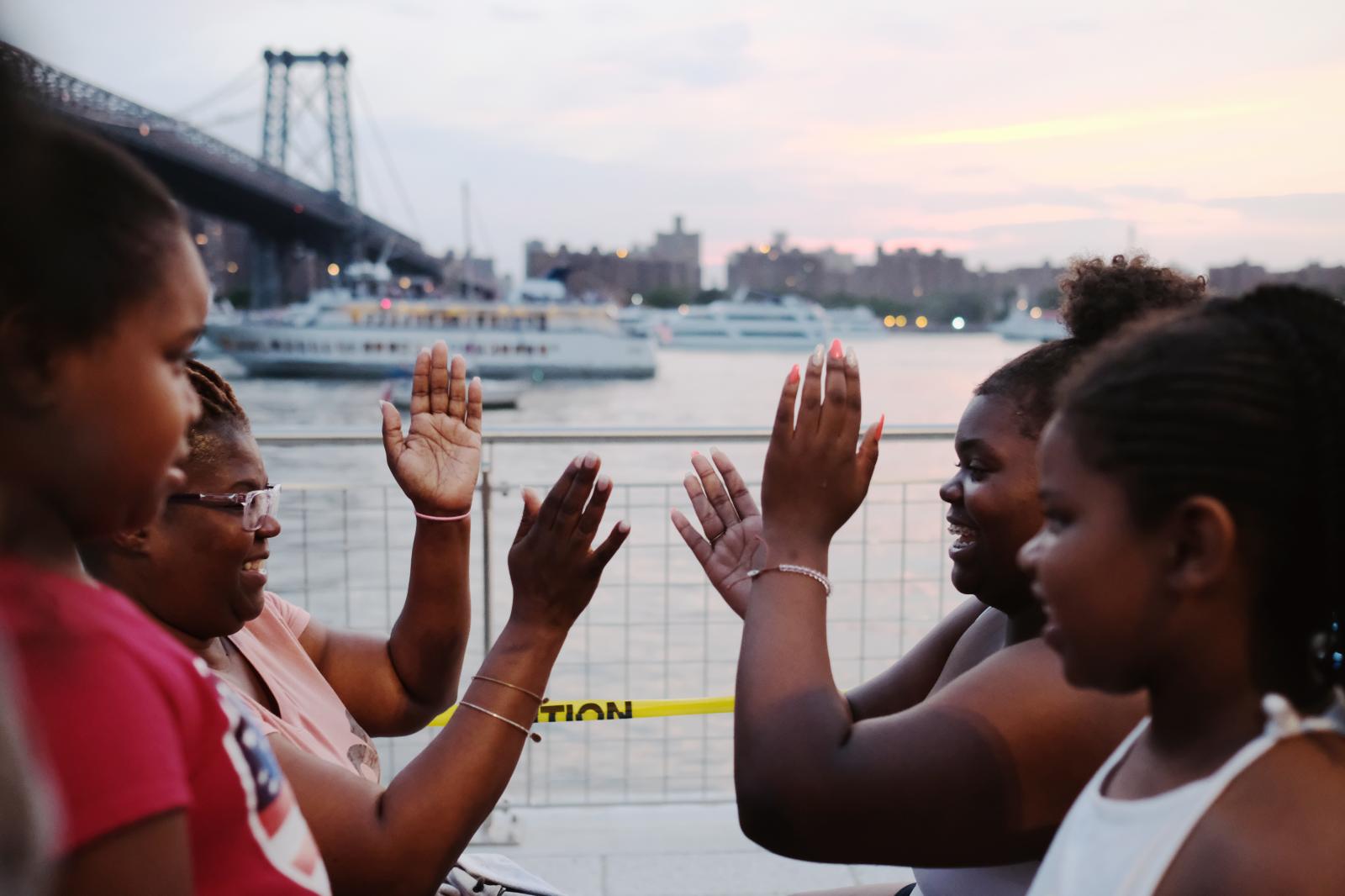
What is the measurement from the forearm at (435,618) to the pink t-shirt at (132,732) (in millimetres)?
847

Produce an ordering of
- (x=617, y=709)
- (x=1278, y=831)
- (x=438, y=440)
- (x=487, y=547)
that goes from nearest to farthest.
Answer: (x=1278, y=831) → (x=438, y=440) → (x=617, y=709) → (x=487, y=547)

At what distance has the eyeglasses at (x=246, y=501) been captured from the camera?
1446 mm

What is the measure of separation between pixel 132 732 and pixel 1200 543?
749mm

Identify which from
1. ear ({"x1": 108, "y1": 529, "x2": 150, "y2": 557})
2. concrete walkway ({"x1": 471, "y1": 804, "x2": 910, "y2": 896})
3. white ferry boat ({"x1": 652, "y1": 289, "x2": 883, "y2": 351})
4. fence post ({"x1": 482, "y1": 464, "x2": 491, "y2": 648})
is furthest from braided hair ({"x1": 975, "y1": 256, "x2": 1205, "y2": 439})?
white ferry boat ({"x1": 652, "y1": 289, "x2": 883, "y2": 351})

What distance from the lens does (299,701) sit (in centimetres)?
155

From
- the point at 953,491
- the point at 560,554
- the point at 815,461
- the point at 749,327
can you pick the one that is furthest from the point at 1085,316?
the point at 749,327

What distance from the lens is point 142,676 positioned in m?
0.70

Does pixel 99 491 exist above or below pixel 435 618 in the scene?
above

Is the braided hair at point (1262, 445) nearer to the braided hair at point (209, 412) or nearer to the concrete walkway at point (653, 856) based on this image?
the braided hair at point (209, 412)

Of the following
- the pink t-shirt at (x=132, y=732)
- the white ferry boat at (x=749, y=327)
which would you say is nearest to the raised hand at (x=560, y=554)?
the pink t-shirt at (x=132, y=732)

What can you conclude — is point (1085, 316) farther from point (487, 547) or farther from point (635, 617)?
point (635, 617)

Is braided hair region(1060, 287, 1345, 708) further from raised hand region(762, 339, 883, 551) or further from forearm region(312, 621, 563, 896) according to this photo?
forearm region(312, 621, 563, 896)

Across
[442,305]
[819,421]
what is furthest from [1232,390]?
[442,305]

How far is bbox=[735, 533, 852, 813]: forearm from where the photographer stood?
1.16m
